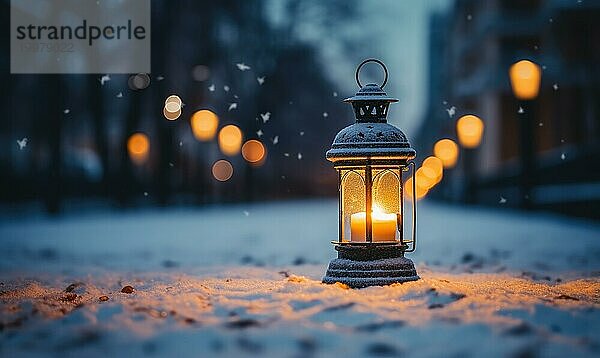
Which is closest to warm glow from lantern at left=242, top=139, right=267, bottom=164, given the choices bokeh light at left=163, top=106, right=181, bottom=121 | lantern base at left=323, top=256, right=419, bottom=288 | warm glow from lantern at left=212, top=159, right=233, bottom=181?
bokeh light at left=163, top=106, right=181, bottom=121

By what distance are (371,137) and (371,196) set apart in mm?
539

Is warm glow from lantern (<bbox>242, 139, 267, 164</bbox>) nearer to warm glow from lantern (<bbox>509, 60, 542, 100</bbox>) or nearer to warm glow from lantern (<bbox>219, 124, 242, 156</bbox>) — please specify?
warm glow from lantern (<bbox>219, 124, 242, 156</bbox>)

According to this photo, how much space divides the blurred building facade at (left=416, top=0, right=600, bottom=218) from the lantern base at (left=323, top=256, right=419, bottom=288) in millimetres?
15457

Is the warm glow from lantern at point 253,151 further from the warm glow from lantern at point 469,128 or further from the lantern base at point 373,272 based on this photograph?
the lantern base at point 373,272

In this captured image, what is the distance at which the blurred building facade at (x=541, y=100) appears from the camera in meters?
28.9

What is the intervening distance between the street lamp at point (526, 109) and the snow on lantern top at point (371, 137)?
13.9 metres

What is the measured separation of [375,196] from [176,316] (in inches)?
115

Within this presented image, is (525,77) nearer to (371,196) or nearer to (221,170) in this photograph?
(371,196)

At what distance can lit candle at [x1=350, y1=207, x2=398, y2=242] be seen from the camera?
32.0 ft

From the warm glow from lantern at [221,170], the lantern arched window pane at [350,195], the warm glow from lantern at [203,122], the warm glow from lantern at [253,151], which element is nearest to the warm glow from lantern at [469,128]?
the warm glow from lantern at [203,122]

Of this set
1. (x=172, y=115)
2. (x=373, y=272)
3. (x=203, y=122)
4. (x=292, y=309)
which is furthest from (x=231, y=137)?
(x=292, y=309)

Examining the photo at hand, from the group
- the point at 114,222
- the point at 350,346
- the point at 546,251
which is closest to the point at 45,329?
the point at 350,346

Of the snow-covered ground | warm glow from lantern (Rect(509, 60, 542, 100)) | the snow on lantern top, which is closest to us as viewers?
the snow-covered ground

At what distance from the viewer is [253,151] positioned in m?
53.1
